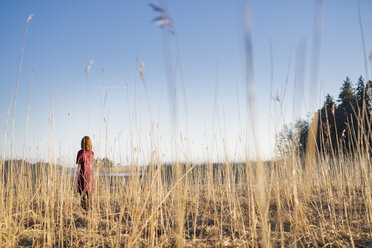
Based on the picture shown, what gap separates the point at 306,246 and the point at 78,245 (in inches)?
63.7

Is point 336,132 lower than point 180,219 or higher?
higher

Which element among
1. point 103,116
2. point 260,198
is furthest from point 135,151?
point 260,198

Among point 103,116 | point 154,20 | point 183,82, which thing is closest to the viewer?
point 154,20

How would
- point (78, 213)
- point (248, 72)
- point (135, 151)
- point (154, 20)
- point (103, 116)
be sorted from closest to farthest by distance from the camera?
point (248, 72) → point (154, 20) → point (135, 151) → point (103, 116) → point (78, 213)

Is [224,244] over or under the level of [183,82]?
under

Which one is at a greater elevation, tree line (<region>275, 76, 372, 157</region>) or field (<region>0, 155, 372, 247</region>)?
tree line (<region>275, 76, 372, 157</region>)

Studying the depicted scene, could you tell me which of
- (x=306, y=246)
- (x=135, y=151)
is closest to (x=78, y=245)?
(x=135, y=151)

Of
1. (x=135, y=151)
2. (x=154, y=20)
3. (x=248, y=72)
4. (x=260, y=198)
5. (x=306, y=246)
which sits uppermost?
(x=154, y=20)

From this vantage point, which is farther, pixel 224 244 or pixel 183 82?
pixel 224 244

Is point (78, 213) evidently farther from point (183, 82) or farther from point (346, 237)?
point (346, 237)

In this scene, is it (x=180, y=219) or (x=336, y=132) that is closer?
(x=180, y=219)

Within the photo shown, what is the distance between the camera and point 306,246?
1.58 metres

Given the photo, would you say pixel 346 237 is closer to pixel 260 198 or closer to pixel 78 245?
pixel 260 198

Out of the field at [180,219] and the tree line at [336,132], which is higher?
the tree line at [336,132]
